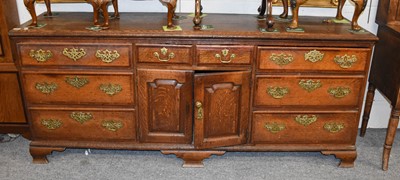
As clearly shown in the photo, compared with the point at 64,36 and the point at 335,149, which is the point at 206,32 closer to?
the point at 64,36

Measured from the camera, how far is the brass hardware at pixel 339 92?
2.61 meters

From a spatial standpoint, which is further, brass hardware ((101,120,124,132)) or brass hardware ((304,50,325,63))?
brass hardware ((101,120,124,132))

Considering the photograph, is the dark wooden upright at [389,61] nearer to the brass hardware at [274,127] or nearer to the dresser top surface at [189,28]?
the dresser top surface at [189,28]

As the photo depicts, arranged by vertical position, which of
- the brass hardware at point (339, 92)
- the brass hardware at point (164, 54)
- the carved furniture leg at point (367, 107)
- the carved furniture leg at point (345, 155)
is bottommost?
the carved furniture leg at point (345, 155)

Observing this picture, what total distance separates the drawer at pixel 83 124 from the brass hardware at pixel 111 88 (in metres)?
0.13

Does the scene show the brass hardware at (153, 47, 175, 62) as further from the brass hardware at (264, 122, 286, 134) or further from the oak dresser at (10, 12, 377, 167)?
the brass hardware at (264, 122, 286, 134)

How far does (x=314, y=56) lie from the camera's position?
8.26ft

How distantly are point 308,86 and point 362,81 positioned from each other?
33 cm

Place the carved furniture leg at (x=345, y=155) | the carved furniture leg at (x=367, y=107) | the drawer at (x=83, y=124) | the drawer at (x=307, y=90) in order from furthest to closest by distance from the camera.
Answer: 1. the carved furniture leg at (x=367, y=107)
2. the carved furniture leg at (x=345, y=155)
3. the drawer at (x=83, y=124)
4. the drawer at (x=307, y=90)

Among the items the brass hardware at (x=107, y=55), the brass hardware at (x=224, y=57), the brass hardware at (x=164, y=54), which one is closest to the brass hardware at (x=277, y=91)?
the brass hardware at (x=224, y=57)

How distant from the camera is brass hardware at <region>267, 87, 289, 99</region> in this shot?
2.61 m

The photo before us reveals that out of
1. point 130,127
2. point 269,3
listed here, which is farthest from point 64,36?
point 269,3

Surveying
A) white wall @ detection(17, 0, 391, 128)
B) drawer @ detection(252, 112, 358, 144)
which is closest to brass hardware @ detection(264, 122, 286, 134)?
drawer @ detection(252, 112, 358, 144)

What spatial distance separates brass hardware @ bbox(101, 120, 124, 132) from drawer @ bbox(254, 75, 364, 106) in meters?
0.90
